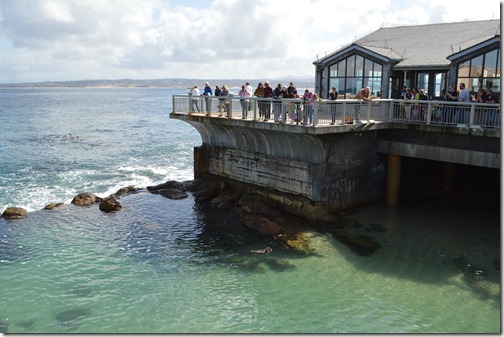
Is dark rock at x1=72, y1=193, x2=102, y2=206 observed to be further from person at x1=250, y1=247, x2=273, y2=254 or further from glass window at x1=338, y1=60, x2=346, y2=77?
glass window at x1=338, y1=60, x2=346, y2=77

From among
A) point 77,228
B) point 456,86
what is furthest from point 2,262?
point 456,86

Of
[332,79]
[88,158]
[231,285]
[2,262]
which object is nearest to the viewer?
[231,285]

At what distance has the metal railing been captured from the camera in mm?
19906

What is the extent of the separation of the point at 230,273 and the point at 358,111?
9039 mm

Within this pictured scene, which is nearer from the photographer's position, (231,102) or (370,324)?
(370,324)

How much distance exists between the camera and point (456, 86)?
24109 millimetres

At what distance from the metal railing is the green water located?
14.5 feet

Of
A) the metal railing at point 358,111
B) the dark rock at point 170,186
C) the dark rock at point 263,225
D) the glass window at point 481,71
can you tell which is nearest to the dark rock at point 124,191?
the dark rock at point 170,186

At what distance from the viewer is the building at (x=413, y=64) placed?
2375cm

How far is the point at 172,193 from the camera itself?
2739cm

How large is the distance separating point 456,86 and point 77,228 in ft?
60.4

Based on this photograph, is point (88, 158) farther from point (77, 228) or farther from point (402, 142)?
point (402, 142)

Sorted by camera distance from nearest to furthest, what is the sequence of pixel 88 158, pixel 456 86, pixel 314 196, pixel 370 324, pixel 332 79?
pixel 370 324
pixel 314 196
pixel 456 86
pixel 332 79
pixel 88 158

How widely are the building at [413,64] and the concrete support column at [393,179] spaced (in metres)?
4.56
